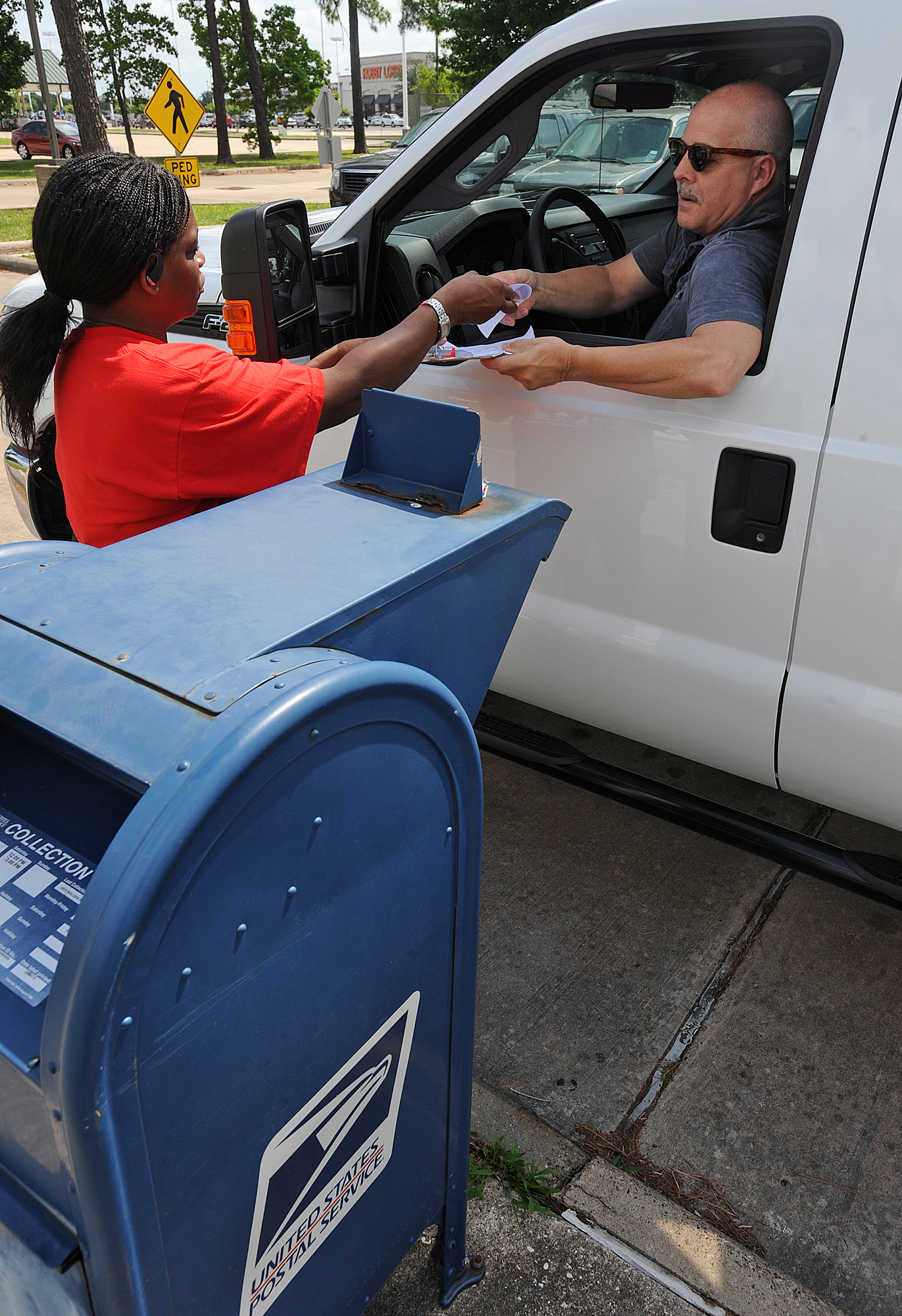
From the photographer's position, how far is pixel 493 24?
74.2 feet

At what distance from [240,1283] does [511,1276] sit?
79 centimetres

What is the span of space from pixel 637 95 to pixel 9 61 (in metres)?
40.1

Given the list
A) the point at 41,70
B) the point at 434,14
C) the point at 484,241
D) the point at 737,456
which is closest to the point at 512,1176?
the point at 737,456

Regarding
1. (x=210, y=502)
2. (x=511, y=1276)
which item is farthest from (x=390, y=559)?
(x=511, y=1276)

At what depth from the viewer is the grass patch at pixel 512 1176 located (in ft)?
6.42

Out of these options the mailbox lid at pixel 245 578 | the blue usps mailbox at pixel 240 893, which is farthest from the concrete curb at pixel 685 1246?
the mailbox lid at pixel 245 578

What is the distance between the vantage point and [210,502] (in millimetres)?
1874

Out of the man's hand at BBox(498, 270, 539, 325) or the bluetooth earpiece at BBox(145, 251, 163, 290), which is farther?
the man's hand at BBox(498, 270, 539, 325)

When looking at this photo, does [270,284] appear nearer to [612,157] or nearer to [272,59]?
[612,157]

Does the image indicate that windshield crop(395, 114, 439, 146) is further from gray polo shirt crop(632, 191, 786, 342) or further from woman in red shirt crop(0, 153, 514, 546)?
woman in red shirt crop(0, 153, 514, 546)

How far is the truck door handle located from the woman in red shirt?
0.82 meters

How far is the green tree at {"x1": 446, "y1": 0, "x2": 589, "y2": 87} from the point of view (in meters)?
21.4

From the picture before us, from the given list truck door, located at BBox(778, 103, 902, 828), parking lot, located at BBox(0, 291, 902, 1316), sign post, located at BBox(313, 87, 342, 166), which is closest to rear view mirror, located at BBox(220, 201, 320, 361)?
truck door, located at BBox(778, 103, 902, 828)

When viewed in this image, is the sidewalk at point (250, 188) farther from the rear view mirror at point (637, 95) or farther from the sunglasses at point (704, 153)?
the sunglasses at point (704, 153)
